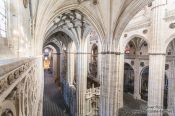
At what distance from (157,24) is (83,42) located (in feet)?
18.3

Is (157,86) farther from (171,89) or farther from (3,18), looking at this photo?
(3,18)

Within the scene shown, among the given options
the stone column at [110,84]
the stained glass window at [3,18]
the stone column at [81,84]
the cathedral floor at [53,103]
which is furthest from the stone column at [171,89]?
the stained glass window at [3,18]

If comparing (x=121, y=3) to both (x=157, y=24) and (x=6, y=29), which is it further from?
(x=6, y=29)

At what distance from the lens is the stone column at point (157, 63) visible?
9.55 m

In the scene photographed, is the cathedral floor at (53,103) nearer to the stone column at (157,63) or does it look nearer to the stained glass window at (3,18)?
the stone column at (157,63)

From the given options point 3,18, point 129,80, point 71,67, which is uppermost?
point 3,18

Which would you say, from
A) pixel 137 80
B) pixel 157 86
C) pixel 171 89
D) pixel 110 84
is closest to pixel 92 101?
pixel 110 84

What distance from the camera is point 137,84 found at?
16172 mm

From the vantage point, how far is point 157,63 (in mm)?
9586

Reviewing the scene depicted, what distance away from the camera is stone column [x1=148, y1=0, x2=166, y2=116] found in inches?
376

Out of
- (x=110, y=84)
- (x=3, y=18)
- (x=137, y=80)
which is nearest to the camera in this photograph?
(x=3, y=18)

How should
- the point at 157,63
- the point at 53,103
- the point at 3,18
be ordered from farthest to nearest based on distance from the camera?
the point at 53,103 → the point at 157,63 → the point at 3,18

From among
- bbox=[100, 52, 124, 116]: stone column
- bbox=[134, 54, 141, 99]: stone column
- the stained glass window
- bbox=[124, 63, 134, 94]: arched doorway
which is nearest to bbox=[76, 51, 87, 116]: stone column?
bbox=[100, 52, 124, 116]: stone column

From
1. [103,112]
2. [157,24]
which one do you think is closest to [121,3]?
[157,24]
